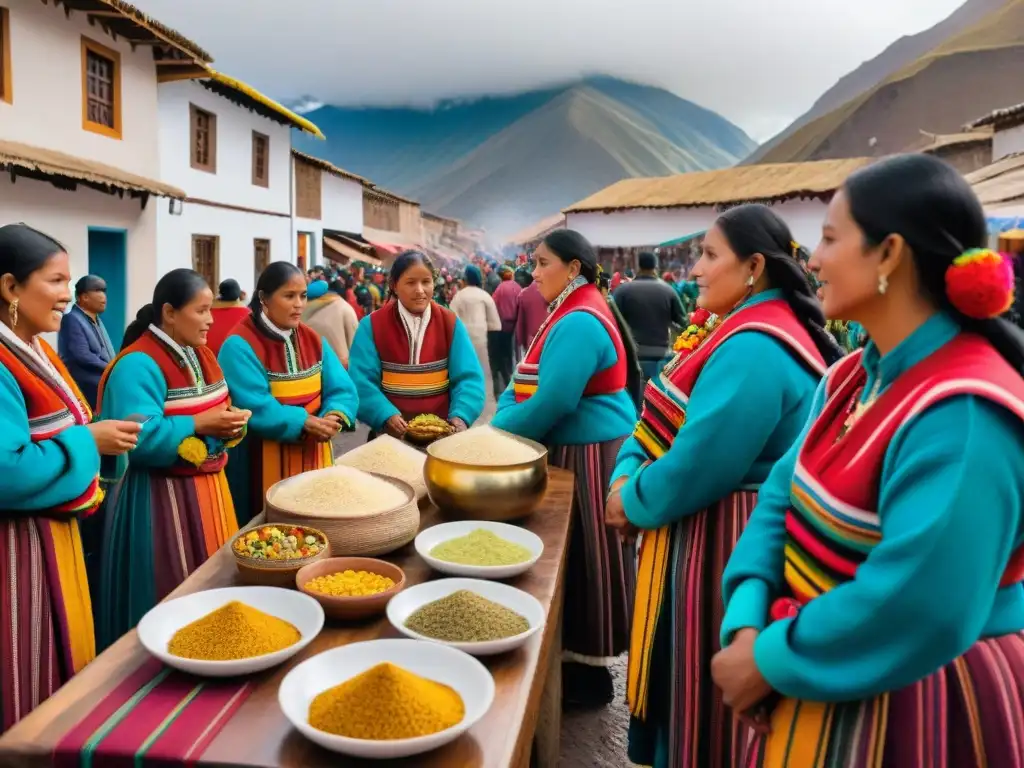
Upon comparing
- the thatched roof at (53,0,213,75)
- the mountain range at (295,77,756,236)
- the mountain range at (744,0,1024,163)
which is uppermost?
the mountain range at (295,77,756,236)

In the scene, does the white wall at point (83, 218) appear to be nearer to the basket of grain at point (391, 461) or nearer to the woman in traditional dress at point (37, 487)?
the woman in traditional dress at point (37, 487)

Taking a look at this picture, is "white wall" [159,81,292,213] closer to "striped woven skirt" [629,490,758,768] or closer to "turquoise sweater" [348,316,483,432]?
"turquoise sweater" [348,316,483,432]

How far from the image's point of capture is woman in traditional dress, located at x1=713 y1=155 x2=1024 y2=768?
115 cm

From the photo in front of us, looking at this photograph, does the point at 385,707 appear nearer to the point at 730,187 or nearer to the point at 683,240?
the point at 683,240

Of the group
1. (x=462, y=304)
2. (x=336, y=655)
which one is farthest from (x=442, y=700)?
(x=462, y=304)

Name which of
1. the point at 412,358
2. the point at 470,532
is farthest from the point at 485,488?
the point at 412,358

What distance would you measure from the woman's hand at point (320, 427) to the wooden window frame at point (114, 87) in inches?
340

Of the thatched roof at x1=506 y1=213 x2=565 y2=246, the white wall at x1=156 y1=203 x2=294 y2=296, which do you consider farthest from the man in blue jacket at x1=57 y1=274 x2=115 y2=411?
the thatched roof at x1=506 y1=213 x2=565 y2=246

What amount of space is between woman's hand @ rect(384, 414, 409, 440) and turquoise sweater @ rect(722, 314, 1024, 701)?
257cm

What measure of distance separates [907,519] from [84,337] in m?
6.05

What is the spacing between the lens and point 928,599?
1.17 metres

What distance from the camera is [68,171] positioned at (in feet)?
27.8

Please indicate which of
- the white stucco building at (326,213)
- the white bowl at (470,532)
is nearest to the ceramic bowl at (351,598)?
the white bowl at (470,532)

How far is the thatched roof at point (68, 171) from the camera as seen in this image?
309 inches
